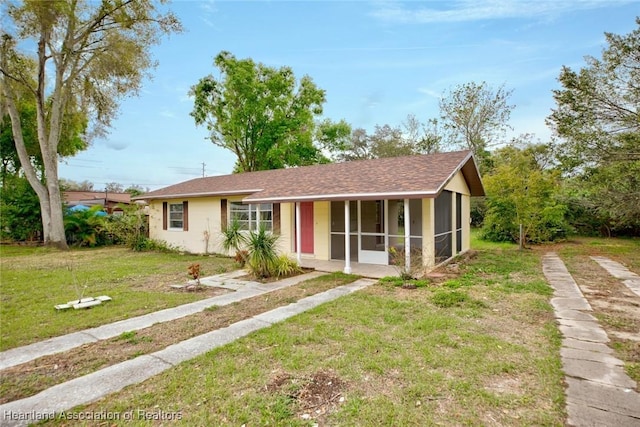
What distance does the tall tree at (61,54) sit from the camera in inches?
579

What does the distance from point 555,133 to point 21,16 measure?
23.1 m

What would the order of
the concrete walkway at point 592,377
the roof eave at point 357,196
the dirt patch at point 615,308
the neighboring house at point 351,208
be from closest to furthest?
the concrete walkway at point 592,377 < the dirt patch at point 615,308 < the roof eave at point 357,196 < the neighboring house at point 351,208

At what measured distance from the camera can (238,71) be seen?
25.5 meters

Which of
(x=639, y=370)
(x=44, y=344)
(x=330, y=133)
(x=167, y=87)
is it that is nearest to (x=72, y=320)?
(x=44, y=344)

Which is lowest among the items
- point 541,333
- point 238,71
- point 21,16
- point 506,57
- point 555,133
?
point 541,333

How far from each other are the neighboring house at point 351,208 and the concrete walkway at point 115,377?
4.80m

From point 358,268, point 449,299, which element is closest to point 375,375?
point 449,299

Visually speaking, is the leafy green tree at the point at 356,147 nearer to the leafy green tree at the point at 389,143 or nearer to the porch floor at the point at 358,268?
the leafy green tree at the point at 389,143

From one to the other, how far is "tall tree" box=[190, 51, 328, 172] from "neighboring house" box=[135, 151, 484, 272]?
41.0 ft

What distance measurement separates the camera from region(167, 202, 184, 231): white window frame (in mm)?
15367

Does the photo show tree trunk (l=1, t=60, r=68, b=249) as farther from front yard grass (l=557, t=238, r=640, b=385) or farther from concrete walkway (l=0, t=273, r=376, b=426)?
front yard grass (l=557, t=238, r=640, b=385)

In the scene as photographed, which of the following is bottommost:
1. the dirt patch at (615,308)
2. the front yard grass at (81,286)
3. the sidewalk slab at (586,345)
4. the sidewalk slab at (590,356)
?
the dirt patch at (615,308)

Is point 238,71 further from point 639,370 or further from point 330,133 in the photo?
point 639,370

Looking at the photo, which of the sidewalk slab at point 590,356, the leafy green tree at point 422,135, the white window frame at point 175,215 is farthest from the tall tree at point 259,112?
the sidewalk slab at point 590,356
